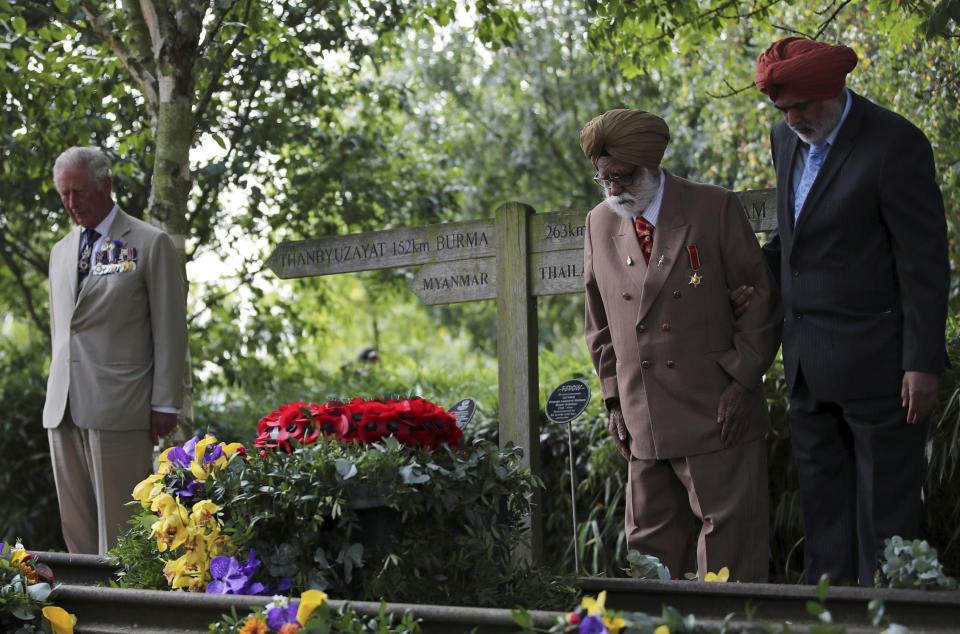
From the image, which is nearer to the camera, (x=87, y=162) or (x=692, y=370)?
(x=692, y=370)

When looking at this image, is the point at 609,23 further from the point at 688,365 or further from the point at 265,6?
the point at 688,365

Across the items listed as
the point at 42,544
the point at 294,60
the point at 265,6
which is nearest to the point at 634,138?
the point at 265,6

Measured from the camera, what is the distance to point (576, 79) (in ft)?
51.1

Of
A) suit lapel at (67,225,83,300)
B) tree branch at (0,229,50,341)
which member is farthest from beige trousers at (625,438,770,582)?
tree branch at (0,229,50,341)

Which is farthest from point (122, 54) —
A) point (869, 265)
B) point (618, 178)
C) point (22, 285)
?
point (869, 265)

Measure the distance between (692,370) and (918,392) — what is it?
2.21 feet

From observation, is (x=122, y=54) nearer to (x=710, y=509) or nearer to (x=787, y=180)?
(x=787, y=180)

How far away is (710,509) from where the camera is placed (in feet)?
11.0

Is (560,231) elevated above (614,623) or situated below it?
above

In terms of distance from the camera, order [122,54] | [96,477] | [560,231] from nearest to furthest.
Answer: [96,477] < [560,231] < [122,54]

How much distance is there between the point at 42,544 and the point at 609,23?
5.21m

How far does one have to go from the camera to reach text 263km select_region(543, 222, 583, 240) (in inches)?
177

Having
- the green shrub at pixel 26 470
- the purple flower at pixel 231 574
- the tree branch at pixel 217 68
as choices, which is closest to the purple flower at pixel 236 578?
the purple flower at pixel 231 574

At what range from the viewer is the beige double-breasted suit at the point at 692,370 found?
3363 millimetres
